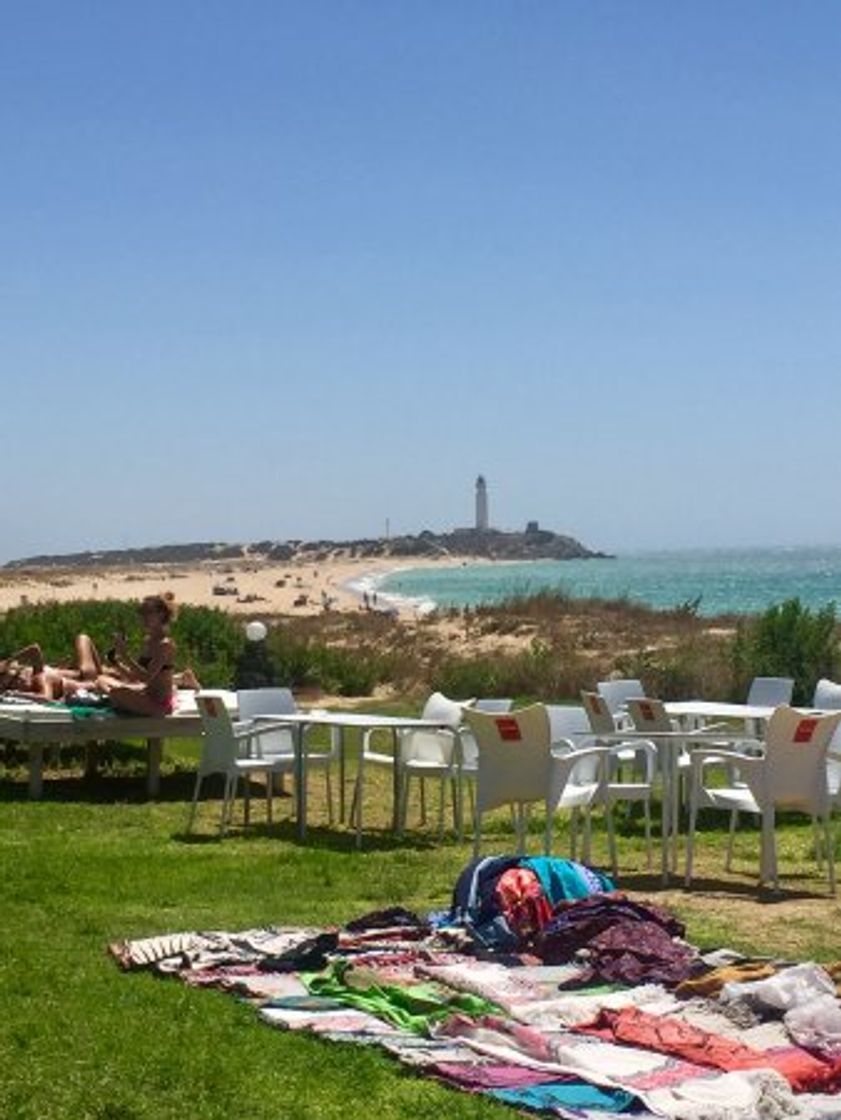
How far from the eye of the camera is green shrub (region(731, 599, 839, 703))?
70.2 feet

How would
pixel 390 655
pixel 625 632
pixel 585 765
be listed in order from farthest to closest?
pixel 625 632, pixel 390 655, pixel 585 765

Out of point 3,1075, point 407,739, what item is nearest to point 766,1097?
point 3,1075

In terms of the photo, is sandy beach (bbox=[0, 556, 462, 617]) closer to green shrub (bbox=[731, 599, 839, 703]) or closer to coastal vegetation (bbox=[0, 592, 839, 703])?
coastal vegetation (bbox=[0, 592, 839, 703])

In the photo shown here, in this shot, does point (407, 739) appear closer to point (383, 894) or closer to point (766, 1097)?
point (383, 894)

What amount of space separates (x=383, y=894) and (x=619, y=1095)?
13.8 ft

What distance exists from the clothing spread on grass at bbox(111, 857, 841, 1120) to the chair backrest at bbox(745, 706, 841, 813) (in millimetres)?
1575

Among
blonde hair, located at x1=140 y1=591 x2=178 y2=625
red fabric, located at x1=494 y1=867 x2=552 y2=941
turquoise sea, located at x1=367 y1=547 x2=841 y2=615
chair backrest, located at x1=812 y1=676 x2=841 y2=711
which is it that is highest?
blonde hair, located at x1=140 y1=591 x2=178 y2=625

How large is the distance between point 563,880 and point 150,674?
22.3 feet

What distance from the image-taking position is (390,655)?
29.8 metres

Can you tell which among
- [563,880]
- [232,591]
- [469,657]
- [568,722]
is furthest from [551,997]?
[232,591]

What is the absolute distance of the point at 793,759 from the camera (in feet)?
34.6

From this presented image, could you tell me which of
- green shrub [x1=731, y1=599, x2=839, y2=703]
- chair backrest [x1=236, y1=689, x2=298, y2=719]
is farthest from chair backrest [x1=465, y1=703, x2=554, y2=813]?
green shrub [x1=731, y1=599, x2=839, y2=703]

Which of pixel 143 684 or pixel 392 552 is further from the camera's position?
pixel 392 552

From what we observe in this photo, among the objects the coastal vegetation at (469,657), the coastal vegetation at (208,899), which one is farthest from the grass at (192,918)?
the coastal vegetation at (469,657)
